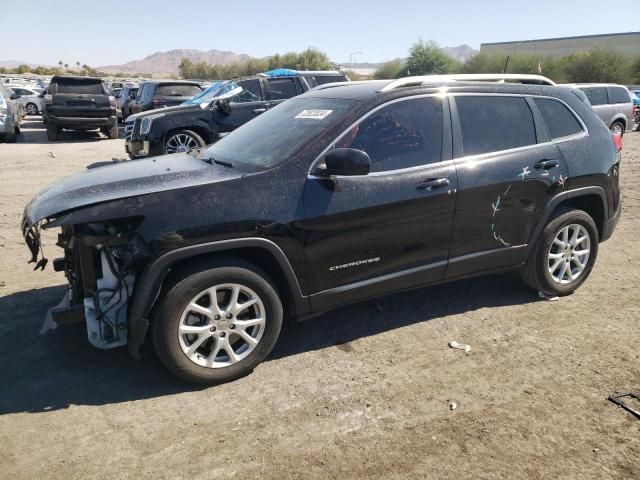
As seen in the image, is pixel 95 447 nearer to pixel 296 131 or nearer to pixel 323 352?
pixel 323 352

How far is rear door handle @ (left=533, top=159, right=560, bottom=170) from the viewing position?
4.23 meters

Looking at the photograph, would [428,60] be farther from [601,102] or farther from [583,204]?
[583,204]

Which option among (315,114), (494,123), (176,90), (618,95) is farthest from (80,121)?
(618,95)

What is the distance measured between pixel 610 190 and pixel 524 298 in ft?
4.10

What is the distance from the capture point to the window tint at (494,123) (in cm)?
403

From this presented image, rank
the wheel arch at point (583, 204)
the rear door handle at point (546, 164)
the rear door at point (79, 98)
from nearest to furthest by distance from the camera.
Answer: the rear door handle at point (546, 164)
the wheel arch at point (583, 204)
the rear door at point (79, 98)

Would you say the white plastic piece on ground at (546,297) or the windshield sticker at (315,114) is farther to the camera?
the white plastic piece on ground at (546,297)

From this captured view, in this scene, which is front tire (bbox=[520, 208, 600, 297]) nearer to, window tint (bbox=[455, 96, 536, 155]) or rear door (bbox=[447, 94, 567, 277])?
rear door (bbox=[447, 94, 567, 277])

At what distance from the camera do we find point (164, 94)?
16172 millimetres

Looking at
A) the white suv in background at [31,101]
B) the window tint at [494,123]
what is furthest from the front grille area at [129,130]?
the white suv in background at [31,101]

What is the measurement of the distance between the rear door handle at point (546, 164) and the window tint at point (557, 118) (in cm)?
25

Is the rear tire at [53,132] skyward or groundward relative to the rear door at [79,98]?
groundward

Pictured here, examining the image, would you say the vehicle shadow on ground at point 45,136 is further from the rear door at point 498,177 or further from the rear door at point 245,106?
the rear door at point 498,177

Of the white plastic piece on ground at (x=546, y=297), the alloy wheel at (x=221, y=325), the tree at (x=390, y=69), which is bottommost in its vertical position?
the white plastic piece on ground at (x=546, y=297)
